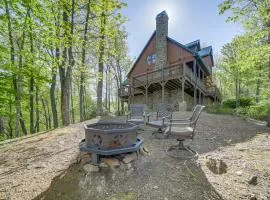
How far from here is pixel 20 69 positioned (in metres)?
7.58

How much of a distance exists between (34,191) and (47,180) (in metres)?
0.27

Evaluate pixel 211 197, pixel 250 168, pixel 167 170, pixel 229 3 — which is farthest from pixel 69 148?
pixel 229 3

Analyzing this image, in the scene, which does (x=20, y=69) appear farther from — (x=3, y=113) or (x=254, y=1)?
(x=254, y=1)

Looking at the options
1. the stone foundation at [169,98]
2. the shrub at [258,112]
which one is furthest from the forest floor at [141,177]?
the stone foundation at [169,98]

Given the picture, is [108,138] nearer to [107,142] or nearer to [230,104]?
[107,142]

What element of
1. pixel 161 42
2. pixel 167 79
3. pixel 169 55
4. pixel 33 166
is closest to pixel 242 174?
pixel 33 166

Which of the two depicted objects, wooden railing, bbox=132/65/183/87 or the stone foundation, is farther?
the stone foundation

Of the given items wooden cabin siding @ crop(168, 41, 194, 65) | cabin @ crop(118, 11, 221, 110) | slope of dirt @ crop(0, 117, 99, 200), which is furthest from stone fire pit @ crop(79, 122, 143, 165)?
wooden cabin siding @ crop(168, 41, 194, 65)

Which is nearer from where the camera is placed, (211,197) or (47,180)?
(211,197)

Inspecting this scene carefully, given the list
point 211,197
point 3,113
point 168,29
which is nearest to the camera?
point 211,197

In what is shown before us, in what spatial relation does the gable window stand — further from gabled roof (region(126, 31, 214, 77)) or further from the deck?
the deck

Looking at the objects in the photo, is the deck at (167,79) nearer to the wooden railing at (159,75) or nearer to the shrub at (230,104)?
the wooden railing at (159,75)

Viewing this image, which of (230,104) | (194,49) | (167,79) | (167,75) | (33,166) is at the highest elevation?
(194,49)

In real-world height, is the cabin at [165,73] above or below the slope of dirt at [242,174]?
above
